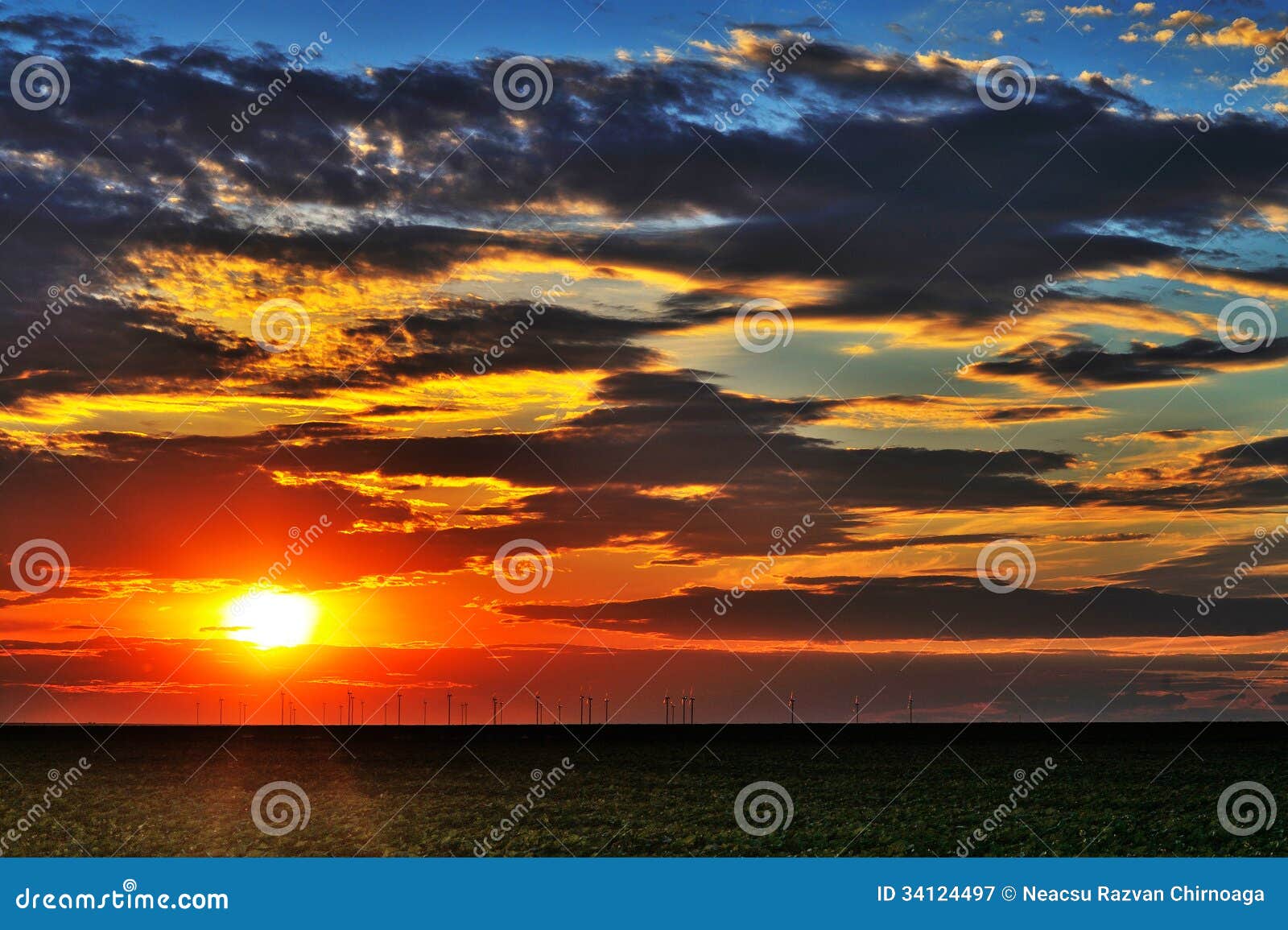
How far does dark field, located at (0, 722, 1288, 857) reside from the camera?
1564 inches

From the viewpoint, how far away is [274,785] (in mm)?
54875

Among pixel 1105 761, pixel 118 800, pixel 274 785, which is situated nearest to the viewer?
pixel 118 800

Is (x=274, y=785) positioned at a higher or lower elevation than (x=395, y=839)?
higher

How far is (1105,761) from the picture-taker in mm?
66125

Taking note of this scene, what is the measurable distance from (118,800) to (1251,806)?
144 feet

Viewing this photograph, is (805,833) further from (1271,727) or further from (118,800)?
(1271,727)

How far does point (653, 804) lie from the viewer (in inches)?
1870

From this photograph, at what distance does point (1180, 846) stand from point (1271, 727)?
135 metres

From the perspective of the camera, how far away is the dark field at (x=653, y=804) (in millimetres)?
39719
